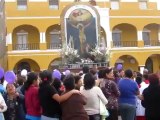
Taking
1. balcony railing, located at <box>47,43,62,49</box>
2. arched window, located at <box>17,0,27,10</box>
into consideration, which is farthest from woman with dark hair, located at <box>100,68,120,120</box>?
→ arched window, located at <box>17,0,27,10</box>

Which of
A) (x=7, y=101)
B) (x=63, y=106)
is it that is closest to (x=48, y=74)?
(x=63, y=106)

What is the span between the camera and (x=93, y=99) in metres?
8.69

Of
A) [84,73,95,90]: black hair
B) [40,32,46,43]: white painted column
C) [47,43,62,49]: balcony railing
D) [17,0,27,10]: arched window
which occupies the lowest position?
[84,73,95,90]: black hair

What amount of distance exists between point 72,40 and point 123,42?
9.56m

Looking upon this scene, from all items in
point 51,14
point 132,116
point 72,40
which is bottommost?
point 132,116

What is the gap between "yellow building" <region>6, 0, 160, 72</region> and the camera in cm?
3788

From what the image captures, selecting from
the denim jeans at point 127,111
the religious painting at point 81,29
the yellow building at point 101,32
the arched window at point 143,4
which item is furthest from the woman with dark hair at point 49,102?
the arched window at point 143,4

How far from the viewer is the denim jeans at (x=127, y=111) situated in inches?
410

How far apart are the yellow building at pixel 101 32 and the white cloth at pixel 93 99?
1063 inches

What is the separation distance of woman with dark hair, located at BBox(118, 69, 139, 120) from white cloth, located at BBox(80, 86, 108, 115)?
62.4 inches

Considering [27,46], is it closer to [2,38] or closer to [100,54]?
[2,38]

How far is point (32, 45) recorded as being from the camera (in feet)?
127

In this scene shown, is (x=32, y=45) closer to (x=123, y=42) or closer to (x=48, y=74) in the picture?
(x=123, y=42)

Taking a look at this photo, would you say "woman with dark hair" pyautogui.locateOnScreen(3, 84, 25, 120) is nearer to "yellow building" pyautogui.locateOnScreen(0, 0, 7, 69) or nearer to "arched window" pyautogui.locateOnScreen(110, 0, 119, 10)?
"yellow building" pyautogui.locateOnScreen(0, 0, 7, 69)
